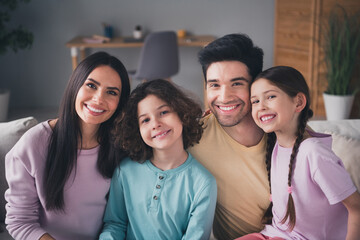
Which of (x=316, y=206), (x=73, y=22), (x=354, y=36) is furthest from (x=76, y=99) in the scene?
(x=73, y=22)

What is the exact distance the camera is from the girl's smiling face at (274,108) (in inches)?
54.5

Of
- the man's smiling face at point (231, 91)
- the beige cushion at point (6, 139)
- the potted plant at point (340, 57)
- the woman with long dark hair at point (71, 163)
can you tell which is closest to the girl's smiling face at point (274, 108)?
the man's smiling face at point (231, 91)

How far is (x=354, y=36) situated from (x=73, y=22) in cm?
308

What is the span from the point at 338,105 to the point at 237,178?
9.62 ft

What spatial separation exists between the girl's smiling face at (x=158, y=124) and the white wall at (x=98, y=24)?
3722 millimetres

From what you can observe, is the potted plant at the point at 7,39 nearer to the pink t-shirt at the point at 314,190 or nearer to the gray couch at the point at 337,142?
the gray couch at the point at 337,142

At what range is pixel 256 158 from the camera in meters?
1.58

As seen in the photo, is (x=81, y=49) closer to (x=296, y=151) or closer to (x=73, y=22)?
(x=73, y=22)

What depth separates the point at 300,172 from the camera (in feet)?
4.47

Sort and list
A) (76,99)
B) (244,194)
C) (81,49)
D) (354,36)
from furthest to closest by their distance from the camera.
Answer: (81,49)
(354,36)
(244,194)
(76,99)

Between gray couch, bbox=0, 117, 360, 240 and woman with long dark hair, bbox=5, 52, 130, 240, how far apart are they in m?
0.25

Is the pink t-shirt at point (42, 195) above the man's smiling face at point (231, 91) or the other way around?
the other way around

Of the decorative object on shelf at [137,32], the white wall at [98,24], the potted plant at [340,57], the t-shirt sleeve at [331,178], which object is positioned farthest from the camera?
the white wall at [98,24]

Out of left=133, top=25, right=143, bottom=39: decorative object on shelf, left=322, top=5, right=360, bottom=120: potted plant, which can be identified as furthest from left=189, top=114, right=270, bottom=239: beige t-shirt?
left=133, top=25, right=143, bottom=39: decorative object on shelf
